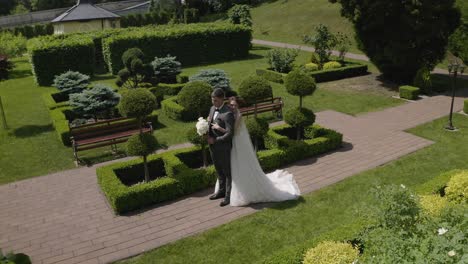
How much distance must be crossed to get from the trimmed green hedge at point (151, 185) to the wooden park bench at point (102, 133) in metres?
2.21

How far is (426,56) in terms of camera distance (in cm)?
1873

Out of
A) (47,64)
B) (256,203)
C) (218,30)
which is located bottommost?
(256,203)

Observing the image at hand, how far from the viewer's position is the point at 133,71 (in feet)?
61.9

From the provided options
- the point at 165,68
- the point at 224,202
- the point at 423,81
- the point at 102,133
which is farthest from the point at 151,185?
the point at 423,81

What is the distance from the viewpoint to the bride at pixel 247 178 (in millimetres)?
8391

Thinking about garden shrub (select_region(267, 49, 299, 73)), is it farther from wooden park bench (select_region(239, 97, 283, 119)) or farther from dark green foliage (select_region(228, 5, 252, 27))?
dark green foliage (select_region(228, 5, 252, 27))

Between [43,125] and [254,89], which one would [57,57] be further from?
[254,89]

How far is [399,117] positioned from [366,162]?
16.7ft

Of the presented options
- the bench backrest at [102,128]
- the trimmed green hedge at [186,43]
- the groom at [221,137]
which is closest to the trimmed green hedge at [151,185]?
the groom at [221,137]

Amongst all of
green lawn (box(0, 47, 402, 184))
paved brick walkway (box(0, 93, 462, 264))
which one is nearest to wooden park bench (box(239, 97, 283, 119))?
green lawn (box(0, 47, 402, 184))

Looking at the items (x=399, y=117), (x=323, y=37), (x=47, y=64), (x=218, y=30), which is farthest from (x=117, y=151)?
(x=218, y=30)

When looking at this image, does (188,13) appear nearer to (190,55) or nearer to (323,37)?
(190,55)

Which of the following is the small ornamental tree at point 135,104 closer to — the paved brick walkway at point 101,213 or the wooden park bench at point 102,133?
the paved brick walkway at point 101,213

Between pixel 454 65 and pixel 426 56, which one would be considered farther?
pixel 426 56
